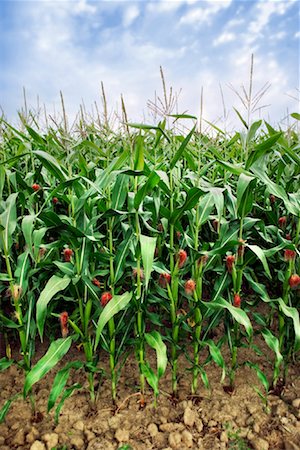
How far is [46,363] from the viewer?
215 centimetres

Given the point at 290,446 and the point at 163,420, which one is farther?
the point at 163,420

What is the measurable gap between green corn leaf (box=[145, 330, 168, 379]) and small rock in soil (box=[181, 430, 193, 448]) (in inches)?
18.8

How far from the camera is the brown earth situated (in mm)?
2303

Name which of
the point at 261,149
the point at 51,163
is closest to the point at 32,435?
the point at 51,163

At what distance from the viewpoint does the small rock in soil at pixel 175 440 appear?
2.27 m

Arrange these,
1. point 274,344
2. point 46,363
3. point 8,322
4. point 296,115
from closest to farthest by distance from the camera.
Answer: point 46,363
point 8,322
point 274,344
point 296,115

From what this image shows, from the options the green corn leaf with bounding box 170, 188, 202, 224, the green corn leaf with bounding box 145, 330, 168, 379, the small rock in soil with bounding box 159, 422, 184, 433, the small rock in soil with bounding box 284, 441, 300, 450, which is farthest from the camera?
the small rock in soil with bounding box 159, 422, 184, 433

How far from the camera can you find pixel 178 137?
2594 mm

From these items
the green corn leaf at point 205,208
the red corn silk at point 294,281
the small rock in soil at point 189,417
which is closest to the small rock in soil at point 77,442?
the small rock in soil at point 189,417

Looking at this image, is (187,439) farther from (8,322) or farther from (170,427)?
(8,322)

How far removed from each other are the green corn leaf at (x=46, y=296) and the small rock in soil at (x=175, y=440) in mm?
1051

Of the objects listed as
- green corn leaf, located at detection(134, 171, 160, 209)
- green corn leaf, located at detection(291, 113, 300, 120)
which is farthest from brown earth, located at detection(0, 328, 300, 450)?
green corn leaf, located at detection(291, 113, 300, 120)

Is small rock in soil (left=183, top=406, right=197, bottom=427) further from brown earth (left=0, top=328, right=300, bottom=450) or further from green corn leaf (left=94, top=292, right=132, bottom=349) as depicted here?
green corn leaf (left=94, top=292, right=132, bottom=349)

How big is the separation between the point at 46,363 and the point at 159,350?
2.15 feet
